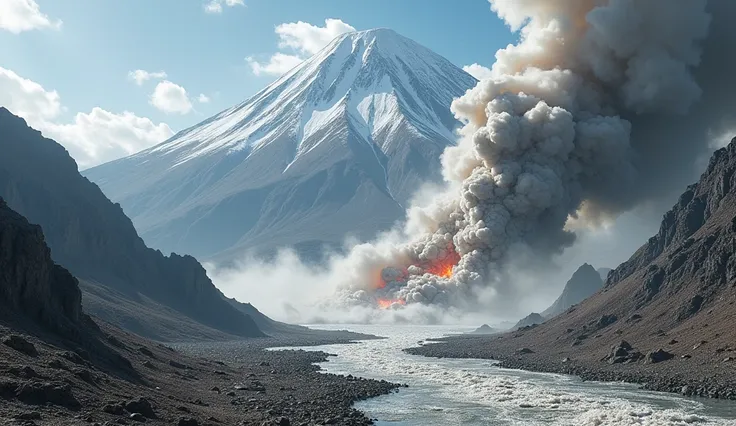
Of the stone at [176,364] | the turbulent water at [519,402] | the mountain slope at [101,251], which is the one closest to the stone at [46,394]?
the turbulent water at [519,402]

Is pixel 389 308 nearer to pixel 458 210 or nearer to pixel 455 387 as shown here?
pixel 458 210

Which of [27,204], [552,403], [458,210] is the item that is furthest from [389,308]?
[552,403]

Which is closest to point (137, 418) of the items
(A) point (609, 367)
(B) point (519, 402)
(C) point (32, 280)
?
(C) point (32, 280)

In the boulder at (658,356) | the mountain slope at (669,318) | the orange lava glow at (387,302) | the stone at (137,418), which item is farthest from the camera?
the orange lava glow at (387,302)

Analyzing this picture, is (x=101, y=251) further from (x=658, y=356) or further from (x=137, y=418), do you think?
(x=137, y=418)

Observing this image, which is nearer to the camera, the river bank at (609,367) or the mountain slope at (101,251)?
the river bank at (609,367)

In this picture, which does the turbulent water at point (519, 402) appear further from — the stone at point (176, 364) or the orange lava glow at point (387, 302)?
the orange lava glow at point (387, 302)
